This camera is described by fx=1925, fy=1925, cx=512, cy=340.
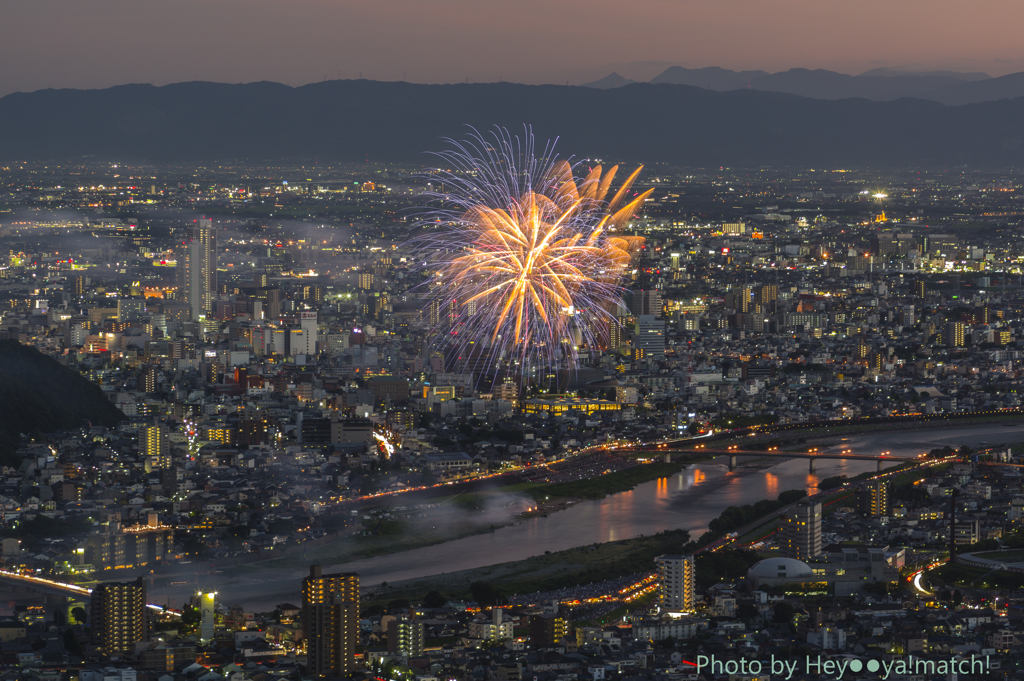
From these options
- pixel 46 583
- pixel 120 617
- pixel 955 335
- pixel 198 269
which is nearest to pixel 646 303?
pixel 955 335

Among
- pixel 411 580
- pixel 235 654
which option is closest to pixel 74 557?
pixel 411 580

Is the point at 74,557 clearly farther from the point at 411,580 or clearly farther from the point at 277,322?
the point at 277,322

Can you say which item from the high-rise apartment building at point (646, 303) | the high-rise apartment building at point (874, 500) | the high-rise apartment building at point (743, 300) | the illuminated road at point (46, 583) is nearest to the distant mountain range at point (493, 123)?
the high-rise apartment building at point (743, 300)

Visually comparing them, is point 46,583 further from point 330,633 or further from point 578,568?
point 578,568

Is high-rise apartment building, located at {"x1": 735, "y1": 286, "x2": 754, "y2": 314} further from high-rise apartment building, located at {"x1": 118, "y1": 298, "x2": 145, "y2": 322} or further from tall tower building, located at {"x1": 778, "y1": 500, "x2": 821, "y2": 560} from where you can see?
tall tower building, located at {"x1": 778, "y1": 500, "x2": 821, "y2": 560}

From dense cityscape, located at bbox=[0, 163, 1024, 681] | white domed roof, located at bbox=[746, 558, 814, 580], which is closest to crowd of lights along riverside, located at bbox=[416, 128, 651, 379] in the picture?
dense cityscape, located at bbox=[0, 163, 1024, 681]

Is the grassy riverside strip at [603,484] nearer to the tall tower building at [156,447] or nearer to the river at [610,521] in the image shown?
the river at [610,521]
